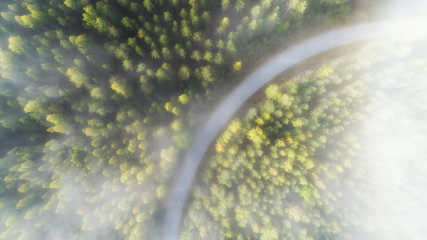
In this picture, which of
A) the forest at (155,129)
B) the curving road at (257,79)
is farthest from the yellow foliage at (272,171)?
the curving road at (257,79)

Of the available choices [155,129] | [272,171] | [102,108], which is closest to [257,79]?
[272,171]

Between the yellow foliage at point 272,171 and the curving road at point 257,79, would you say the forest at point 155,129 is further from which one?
the curving road at point 257,79

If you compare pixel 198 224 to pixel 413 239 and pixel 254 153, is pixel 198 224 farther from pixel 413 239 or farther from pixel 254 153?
pixel 413 239

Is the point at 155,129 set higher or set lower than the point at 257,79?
lower

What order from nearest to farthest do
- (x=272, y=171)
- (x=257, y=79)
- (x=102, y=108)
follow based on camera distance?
1. (x=102, y=108)
2. (x=272, y=171)
3. (x=257, y=79)

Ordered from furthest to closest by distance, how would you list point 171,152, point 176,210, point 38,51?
1. point 176,210
2. point 171,152
3. point 38,51

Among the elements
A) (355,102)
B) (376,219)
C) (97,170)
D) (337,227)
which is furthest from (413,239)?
(97,170)

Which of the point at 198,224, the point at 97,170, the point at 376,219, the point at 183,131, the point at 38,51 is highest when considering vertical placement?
the point at 376,219

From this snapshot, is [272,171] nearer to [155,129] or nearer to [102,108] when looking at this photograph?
[155,129]
